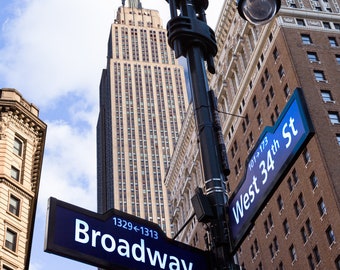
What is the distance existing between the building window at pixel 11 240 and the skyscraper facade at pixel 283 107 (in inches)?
825

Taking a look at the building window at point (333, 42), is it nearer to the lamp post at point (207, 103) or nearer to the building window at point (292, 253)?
the building window at point (292, 253)

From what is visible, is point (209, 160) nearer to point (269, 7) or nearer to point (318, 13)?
point (269, 7)

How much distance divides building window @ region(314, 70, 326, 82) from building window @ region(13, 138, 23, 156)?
31451mm

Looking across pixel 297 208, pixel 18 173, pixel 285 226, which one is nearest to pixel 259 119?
pixel 285 226

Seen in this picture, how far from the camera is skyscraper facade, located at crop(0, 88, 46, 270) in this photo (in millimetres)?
45875

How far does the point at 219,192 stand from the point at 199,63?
188 centimetres

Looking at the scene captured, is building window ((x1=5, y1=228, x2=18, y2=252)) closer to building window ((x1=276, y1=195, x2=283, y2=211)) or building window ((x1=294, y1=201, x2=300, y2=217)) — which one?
building window ((x1=294, y1=201, x2=300, y2=217))

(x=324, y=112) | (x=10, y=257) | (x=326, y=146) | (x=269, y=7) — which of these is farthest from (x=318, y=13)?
(x=269, y=7)

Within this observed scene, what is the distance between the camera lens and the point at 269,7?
26.3 feet

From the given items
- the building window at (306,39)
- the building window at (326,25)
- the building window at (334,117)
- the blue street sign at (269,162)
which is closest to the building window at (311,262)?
the building window at (334,117)

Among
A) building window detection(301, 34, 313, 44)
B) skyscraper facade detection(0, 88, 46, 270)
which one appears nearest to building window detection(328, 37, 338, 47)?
building window detection(301, 34, 313, 44)

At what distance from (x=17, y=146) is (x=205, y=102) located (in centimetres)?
4657

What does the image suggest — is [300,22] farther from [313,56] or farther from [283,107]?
[283,107]

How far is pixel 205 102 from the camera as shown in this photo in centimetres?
809
